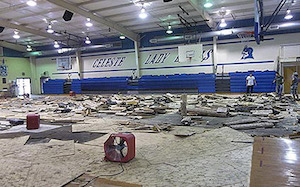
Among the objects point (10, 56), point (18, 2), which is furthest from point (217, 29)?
point (10, 56)

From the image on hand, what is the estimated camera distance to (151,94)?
17078 millimetres

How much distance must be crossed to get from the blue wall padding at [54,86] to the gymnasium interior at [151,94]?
0.60 ft

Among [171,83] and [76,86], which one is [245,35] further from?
[76,86]

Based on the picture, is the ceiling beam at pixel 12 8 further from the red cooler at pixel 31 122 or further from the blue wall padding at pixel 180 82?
the blue wall padding at pixel 180 82

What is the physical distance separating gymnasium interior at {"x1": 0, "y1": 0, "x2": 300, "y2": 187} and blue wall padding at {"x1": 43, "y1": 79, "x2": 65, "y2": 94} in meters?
0.18

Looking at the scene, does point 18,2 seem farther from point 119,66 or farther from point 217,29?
point 217,29

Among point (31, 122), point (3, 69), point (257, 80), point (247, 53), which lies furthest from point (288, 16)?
point (3, 69)

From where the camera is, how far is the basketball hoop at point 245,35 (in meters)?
15.1

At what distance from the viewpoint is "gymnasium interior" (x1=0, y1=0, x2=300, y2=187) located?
3.10m

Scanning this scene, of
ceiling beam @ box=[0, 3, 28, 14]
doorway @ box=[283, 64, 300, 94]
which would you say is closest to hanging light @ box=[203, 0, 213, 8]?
doorway @ box=[283, 64, 300, 94]

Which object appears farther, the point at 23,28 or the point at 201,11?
the point at 23,28

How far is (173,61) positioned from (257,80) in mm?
6601

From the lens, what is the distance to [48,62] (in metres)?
24.3

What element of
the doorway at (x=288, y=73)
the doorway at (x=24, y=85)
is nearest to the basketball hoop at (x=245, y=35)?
the doorway at (x=288, y=73)
